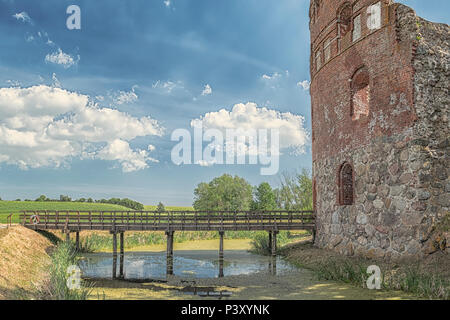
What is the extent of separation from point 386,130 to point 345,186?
416 cm

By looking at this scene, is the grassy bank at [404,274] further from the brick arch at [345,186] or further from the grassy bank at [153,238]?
the grassy bank at [153,238]

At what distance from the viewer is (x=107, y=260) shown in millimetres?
22391

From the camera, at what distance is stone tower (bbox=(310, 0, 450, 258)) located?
45.2 feet

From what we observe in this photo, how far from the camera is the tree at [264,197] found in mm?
48978

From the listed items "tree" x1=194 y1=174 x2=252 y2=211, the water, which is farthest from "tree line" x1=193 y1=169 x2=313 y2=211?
the water

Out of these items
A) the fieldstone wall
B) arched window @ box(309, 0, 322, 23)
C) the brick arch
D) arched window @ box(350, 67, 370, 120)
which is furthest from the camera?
arched window @ box(309, 0, 322, 23)

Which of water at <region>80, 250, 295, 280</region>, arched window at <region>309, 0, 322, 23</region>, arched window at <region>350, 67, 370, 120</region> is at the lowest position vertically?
water at <region>80, 250, 295, 280</region>

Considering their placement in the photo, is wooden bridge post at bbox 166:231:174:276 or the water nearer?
the water

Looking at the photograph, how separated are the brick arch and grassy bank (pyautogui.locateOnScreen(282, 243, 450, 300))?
113 inches

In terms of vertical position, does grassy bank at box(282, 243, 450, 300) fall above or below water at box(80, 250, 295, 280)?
above

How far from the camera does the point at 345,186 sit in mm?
18469

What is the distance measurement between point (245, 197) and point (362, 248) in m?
39.0

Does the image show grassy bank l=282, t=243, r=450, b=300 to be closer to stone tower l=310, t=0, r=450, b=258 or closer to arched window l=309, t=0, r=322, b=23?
stone tower l=310, t=0, r=450, b=258
